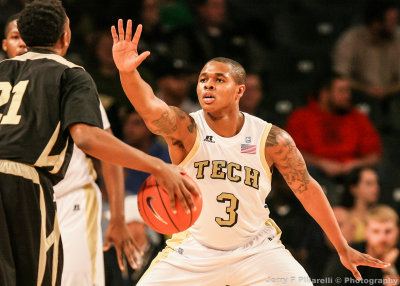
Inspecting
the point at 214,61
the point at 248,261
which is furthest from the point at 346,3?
the point at 248,261

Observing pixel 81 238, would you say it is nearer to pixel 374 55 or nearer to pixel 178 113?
pixel 178 113

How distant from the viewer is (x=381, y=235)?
722 cm

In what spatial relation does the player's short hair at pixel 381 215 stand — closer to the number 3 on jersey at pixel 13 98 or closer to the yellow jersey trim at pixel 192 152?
the yellow jersey trim at pixel 192 152

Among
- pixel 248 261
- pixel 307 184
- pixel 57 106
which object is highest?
pixel 57 106

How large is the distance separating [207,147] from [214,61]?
0.70 metres

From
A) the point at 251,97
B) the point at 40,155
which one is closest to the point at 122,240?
the point at 40,155

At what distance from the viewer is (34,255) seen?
11.6ft

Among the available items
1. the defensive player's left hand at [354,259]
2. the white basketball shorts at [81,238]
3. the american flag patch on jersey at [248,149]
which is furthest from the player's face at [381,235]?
the white basketball shorts at [81,238]

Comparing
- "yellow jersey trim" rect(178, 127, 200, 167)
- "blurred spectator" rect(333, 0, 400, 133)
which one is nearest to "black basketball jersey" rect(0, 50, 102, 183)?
"yellow jersey trim" rect(178, 127, 200, 167)

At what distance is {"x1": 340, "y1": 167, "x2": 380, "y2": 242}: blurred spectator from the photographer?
27.0ft

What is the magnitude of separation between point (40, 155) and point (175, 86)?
211 inches

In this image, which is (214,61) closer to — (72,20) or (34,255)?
(34,255)

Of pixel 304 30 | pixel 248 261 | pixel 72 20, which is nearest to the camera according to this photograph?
pixel 248 261

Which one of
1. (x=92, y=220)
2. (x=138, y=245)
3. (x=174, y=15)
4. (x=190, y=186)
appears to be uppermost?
(x=174, y=15)
